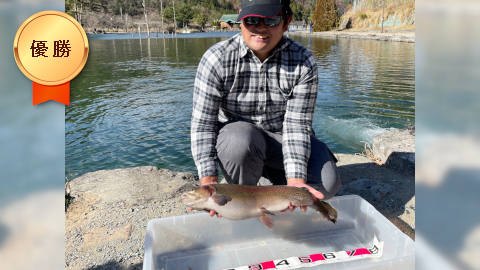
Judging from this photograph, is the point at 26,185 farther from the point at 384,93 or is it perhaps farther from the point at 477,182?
the point at 384,93

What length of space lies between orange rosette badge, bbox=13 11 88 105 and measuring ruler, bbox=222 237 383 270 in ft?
5.77

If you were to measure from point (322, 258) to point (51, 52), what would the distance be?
2.39 m

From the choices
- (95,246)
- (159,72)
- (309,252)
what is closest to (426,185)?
(309,252)

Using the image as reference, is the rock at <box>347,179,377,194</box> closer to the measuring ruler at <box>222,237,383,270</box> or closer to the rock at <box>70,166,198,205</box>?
the measuring ruler at <box>222,237,383,270</box>

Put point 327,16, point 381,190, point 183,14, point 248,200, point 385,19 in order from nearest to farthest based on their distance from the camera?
point 248,200 < point 381,190 < point 385,19 < point 327,16 < point 183,14

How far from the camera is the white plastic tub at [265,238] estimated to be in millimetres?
2635

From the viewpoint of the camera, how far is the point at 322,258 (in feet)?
8.51

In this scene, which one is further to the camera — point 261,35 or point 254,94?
point 254,94

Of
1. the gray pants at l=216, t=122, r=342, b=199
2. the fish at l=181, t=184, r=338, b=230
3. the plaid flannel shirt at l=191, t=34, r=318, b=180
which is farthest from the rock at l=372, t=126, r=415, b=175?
the fish at l=181, t=184, r=338, b=230

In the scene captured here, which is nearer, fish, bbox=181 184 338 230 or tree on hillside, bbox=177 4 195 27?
fish, bbox=181 184 338 230

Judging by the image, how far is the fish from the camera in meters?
2.18

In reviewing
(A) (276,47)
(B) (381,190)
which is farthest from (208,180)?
(B) (381,190)

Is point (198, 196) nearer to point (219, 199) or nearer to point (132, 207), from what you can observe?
point (219, 199)

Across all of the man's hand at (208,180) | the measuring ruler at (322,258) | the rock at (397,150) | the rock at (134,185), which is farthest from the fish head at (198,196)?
the rock at (397,150)
